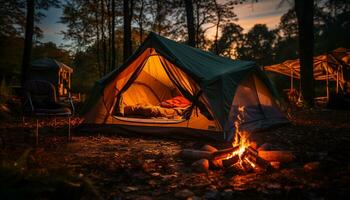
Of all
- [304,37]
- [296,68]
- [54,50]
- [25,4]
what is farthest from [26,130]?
[54,50]

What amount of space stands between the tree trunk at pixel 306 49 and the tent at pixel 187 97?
503 cm

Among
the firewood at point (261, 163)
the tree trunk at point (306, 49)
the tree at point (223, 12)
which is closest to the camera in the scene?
the firewood at point (261, 163)

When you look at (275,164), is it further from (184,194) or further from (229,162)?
(184,194)

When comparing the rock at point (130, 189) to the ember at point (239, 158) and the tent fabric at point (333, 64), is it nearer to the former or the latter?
the ember at point (239, 158)

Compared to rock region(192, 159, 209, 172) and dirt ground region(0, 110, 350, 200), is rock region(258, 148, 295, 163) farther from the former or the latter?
rock region(192, 159, 209, 172)

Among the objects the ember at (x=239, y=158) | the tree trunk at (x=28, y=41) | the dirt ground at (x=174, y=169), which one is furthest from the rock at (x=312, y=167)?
the tree trunk at (x=28, y=41)

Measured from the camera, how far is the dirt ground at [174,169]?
9.77ft

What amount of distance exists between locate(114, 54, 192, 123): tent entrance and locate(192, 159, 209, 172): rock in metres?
2.64

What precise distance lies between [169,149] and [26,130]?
11.9 ft

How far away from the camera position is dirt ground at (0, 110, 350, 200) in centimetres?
298

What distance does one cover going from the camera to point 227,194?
2.97 meters

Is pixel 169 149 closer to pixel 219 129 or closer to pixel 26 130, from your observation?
pixel 219 129

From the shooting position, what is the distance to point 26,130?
6879 mm

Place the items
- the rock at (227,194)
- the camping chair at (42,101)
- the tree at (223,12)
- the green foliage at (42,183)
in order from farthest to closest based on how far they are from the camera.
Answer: the tree at (223,12) < the camping chair at (42,101) < the rock at (227,194) < the green foliage at (42,183)
